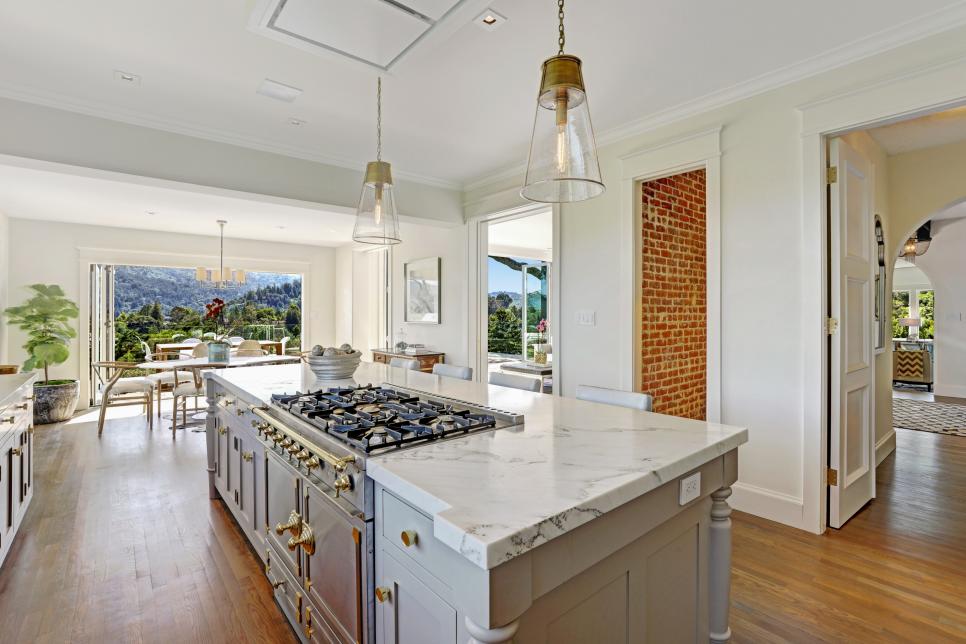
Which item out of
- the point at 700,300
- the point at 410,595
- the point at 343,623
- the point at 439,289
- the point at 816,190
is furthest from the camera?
the point at 439,289

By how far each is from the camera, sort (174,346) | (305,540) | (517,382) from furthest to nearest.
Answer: (174,346) → (517,382) → (305,540)

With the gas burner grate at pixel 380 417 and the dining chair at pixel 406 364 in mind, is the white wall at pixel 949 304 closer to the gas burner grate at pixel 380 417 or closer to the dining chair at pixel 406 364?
the dining chair at pixel 406 364

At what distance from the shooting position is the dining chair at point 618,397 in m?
1.92

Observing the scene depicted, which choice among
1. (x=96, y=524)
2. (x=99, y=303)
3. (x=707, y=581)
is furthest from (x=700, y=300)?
(x=99, y=303)

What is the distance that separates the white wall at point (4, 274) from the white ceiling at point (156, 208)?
0.20 m

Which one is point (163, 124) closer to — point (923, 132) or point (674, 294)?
point (674, 294)

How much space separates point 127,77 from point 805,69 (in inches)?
144

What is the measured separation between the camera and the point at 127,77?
2604 millimetres

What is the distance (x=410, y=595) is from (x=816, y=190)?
8.87ft

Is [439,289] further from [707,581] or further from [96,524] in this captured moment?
[707,581]

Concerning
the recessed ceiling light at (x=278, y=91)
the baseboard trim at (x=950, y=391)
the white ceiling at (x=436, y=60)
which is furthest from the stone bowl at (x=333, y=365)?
the baseboard trim at (x=950, y=391)

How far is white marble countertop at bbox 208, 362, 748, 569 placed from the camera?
844mm

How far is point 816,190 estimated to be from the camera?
8.13 feet

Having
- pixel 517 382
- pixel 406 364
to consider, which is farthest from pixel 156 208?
pixel 517 382
